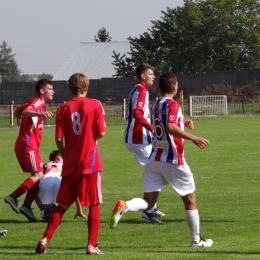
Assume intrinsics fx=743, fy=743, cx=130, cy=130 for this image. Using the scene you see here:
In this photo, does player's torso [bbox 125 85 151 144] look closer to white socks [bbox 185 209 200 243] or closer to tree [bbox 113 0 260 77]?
white socks [bbox 185 209 200 243]

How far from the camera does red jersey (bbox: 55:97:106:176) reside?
7570 millimetres

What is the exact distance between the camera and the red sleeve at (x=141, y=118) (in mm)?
9617

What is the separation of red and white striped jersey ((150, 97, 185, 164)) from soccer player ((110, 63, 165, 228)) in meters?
1.54

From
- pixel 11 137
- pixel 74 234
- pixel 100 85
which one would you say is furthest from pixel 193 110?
pixel 74 234

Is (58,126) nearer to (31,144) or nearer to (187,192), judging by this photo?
(187,192)

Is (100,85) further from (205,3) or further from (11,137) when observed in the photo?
(11,137)

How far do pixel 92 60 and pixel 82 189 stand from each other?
3083 inches

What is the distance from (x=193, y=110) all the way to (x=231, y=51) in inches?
731

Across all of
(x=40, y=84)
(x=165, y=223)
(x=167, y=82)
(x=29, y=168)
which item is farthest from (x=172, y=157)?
(x=29, y=168)

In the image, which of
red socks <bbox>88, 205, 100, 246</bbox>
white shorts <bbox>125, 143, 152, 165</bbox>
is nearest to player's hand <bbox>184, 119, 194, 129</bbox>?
red socks <bbox>88, 205, 100, 246</bbox>

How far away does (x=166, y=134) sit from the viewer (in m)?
8.01

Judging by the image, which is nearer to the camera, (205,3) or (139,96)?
(139,96)

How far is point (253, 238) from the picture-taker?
8.52 m

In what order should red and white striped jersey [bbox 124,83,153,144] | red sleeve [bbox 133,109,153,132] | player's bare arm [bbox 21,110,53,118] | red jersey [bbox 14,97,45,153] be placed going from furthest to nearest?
red jersey [bbox 14,97,45,153], red and white striped jersey [bbox 124,83,153,144], red sleeve [bbox 133,109,153,132], player's bare arm [bbox 21,110,53,118]
